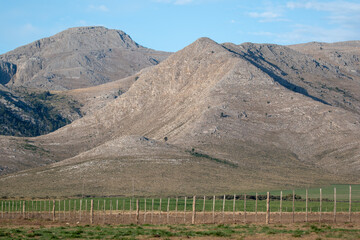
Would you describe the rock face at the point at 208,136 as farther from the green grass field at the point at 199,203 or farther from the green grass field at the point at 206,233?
the green grass field at the point at 206,233

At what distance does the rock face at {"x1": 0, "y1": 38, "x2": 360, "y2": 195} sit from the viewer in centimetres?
11188

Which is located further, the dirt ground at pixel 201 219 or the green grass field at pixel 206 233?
the dirt ground at pixel 201 219

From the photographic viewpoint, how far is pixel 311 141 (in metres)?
136

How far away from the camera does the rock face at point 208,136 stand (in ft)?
367

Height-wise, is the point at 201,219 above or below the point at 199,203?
above

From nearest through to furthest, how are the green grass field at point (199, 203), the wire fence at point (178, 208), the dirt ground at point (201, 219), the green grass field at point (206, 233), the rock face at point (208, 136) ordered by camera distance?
the green grass field at point (206, 233) → the dirt ground at point (201, 219) → the wire fence at point (178, 208) → the green grass field at point (199, 203) → the rock face at point (208, 136)

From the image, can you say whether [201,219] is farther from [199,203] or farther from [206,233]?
[199,203]

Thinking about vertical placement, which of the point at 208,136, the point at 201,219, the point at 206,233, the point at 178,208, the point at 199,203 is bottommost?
the point at 199,203

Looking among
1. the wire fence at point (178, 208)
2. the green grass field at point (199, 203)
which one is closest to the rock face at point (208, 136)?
the green grass field at point (199, 203)

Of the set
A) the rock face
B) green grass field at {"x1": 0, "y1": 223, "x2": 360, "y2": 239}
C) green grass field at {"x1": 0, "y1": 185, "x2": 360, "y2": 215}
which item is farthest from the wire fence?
the rock face

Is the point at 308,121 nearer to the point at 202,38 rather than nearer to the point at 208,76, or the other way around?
the point at 208,76

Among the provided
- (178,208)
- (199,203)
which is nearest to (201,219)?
(178,208)

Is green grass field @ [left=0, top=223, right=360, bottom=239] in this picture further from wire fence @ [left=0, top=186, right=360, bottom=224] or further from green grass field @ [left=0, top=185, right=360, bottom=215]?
green grass field @ [left=0, top=185, right=360, bottom=215]

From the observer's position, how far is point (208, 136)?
136 metres
